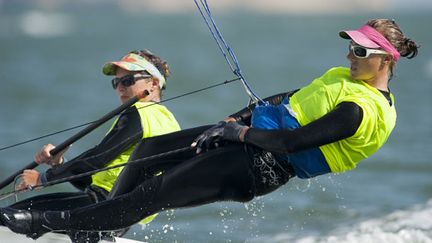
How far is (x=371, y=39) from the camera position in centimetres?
463

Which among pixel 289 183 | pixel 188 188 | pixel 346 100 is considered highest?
pixel 346 100

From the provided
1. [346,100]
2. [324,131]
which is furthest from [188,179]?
[346,100]

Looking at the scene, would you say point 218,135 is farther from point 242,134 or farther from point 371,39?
point 371,39

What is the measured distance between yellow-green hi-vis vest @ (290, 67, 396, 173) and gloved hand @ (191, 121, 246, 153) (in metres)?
0.28

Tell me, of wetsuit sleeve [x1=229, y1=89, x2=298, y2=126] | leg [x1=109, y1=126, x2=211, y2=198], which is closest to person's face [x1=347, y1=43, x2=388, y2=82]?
wetsuit sleeve [x1=229, y1=89, x2=298, y2=126]

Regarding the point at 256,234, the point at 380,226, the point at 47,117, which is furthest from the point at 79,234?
the point at 47,117

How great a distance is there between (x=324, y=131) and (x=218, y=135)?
20.3 inches

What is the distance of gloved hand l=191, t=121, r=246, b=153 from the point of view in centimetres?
473

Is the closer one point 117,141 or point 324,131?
point 324,131

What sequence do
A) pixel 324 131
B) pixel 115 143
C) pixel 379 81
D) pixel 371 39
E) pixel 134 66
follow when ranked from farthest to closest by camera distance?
pixel 134 66, pixel 115 143, pixel 379 81, pixel 371 39, pixel 324 131

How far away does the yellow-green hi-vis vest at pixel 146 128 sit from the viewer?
207 inches

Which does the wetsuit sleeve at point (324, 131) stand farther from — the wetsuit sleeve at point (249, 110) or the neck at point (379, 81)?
the wetsuit sleeve at point (249, 110)

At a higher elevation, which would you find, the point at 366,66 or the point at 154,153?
the point at 366,66

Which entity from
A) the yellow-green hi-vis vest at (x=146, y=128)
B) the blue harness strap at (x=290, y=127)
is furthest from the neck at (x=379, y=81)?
the yellow-green hi-vis vest at (x=146, y=128)
